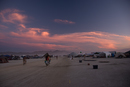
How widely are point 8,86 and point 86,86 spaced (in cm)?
579

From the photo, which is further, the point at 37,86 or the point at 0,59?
the point at 0,59

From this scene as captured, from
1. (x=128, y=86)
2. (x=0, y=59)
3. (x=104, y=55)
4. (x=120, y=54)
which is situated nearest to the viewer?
(x=128, y=86)

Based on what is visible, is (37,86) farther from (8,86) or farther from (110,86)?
(110,86)

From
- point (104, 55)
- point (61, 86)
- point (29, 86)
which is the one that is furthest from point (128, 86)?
point (104, 55)

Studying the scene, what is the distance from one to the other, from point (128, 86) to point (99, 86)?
6.84 feet

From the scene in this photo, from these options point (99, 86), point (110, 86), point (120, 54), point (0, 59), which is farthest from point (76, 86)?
point (120, 54)

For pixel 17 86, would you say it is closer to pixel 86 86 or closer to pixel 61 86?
pixel 61 86

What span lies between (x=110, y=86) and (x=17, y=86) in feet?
22.5

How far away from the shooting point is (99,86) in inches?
335

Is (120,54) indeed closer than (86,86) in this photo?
No

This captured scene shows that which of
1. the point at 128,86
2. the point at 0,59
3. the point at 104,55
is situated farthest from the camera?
the point at 104,55

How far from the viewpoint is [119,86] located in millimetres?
8484

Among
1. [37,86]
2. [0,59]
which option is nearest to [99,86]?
[37,86]

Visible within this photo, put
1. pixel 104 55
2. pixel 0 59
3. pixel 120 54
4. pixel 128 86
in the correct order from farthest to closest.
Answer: pixel 104 55
pixel 120 54
pixel 0 59
pixel 128 86
